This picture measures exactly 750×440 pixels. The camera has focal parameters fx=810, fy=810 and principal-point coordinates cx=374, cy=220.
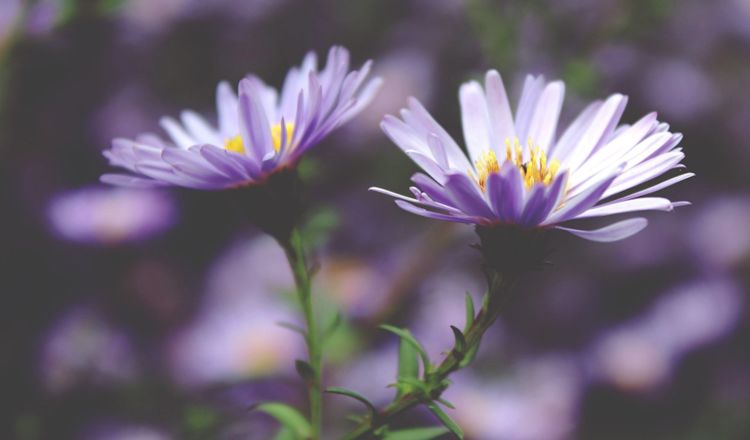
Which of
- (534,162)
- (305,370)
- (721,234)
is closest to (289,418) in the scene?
(305,370)

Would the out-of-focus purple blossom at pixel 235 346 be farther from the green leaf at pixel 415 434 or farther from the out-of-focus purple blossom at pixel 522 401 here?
the green leaf at pixel 415 434

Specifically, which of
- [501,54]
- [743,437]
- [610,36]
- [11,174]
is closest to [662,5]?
[610,36]

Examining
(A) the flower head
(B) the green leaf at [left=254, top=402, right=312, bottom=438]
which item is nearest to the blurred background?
(B) the green leaf at [left=254, top=402, right=312, bottom=438]

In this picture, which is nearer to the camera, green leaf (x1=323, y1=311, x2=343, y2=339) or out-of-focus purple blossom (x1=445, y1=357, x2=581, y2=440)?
green leaf (x1=323, y1=311, x2=343, y2=339)

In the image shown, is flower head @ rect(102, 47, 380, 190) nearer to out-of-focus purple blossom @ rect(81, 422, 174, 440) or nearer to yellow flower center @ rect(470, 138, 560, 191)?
yellow flower center @ rect(470, 138, 560, 191)

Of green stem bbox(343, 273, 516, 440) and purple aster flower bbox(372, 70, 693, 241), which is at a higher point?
purple aster flower bbox(372, 70, 693, 241)

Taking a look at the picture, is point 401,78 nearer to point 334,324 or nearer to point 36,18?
point 36,18

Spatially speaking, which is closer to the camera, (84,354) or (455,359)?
(455,359)

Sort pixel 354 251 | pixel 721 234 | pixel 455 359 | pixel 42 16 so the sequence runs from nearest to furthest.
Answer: pixel 455 359 < pixel 42 16 < pixel 354 251 < pixel 721 234
